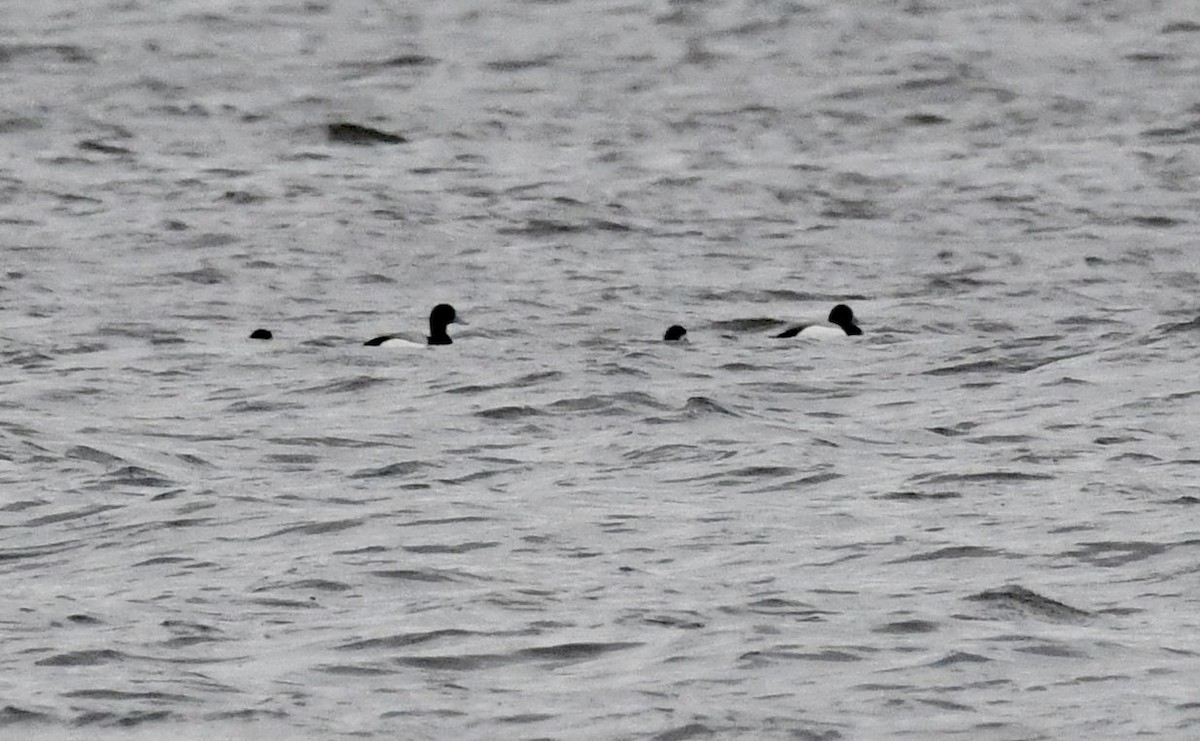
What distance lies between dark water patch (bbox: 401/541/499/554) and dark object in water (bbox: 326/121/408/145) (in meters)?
18.8

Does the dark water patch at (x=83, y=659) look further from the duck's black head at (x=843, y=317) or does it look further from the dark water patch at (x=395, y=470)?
the duck's black head at (x=843, y=317)

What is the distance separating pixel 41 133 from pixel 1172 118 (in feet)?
42.0

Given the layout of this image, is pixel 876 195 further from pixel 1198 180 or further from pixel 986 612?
pixel 986 612

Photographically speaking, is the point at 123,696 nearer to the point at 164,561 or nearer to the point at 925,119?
the point at 164,561

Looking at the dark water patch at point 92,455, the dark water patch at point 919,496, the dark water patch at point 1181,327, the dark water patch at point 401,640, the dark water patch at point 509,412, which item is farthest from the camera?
the dark water patch at point 1181,327

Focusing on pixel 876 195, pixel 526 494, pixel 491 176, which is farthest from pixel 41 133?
pixel 526 494

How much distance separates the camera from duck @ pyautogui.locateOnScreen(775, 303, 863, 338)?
783 inches

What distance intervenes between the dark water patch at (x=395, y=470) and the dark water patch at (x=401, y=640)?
11.8ft

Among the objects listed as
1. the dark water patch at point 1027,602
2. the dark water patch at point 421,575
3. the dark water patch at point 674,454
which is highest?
the dark water patch at point 421,575

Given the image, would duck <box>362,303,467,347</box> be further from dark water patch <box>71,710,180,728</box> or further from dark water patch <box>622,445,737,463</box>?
dark water patch <box>71,710,180,728</box>

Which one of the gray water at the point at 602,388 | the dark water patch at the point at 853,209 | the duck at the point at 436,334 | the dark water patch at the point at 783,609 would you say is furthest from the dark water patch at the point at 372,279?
the dark water patch at the point at 783,609

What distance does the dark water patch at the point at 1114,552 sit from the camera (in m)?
12.3

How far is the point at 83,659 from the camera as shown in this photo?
10492 millimetres

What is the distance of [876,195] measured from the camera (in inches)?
1091
